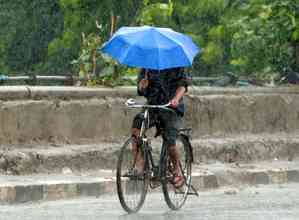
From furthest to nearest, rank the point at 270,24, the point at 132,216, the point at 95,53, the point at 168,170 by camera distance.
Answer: the point at 270,24
the point at 95,53
the point at 168,170
the point at 132,216

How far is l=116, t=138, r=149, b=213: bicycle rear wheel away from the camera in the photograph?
9.16m

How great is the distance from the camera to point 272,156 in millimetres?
13930

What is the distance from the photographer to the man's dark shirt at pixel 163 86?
9648 mm

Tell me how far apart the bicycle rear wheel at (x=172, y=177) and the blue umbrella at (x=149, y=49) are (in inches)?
33.6

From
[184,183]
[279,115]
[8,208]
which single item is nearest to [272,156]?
[279,115]

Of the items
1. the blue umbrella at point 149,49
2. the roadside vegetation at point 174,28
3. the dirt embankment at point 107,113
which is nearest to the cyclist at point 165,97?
the blue umbrella at point 149,49

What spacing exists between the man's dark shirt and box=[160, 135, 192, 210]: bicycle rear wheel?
440 mm

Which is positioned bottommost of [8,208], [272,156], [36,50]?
[36,50]

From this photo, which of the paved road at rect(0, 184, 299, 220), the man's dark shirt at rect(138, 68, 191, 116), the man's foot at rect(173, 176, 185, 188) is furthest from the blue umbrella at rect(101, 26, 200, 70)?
the paved road at rect(0, 184, 299, 220)

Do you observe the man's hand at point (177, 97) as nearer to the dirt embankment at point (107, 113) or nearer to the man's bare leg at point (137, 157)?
the man's bare leg at point (137, 157)

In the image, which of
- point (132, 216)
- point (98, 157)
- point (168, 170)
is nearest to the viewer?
point (132, 216)

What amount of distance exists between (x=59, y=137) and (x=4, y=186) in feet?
6.50

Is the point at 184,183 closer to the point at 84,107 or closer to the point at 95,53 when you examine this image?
the point at 84,107

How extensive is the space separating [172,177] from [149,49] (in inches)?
50.4
